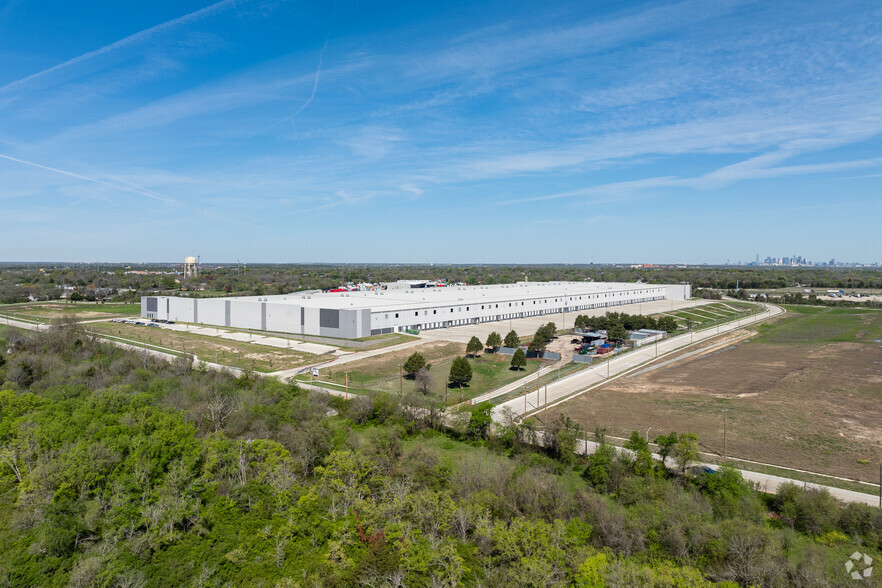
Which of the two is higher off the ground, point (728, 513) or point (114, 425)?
point (114, 425)

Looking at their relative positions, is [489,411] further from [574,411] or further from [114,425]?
[114,425]

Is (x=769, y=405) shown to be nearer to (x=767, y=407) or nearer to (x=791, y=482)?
(x=767, y=407)

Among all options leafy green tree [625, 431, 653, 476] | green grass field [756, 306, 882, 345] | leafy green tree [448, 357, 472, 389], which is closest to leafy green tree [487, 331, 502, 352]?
leafy green tree [448, 357, 472, 389]

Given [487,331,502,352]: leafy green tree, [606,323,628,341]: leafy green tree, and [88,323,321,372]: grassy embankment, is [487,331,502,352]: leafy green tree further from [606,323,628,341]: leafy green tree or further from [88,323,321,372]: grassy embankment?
[88,323,321,372]: grassy embankment

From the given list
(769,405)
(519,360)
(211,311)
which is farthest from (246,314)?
(769,405)

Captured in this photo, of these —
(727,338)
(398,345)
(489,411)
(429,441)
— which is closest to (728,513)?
(489,411)
